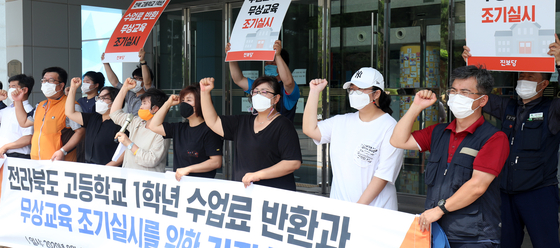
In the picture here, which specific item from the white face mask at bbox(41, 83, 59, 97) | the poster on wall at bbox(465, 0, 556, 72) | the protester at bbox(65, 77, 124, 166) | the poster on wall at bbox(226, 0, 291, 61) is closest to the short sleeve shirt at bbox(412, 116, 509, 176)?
the poster on wall at bbox(465, 0, 556, 72)

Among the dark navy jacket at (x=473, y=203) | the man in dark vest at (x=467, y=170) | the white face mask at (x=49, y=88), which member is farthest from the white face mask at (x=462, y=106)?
the white face mask at (x=49, y=88)

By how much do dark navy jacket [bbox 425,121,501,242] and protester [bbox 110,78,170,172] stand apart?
2365 millimetres

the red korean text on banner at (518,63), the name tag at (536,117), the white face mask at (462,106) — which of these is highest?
the red korean text on banner at (518,63)

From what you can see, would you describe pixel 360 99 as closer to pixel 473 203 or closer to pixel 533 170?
pixel 473 203

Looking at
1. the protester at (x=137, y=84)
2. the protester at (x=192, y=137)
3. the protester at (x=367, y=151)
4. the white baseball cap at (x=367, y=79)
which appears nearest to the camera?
the protester at (x=367, y=151)

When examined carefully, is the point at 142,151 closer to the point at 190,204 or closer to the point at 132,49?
the point at 190,204

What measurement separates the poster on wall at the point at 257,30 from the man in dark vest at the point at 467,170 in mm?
1705

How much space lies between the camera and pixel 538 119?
3500 mm

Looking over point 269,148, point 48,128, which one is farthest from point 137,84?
point 269,148

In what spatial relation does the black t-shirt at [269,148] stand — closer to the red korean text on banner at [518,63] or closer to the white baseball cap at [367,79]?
the white baseball cap at [367,79]

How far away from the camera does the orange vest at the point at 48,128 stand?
16.4 feet

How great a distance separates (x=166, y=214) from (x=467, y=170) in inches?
88.8

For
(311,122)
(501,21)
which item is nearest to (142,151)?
(311,122)

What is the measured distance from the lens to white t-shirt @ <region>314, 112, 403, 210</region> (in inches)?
124
